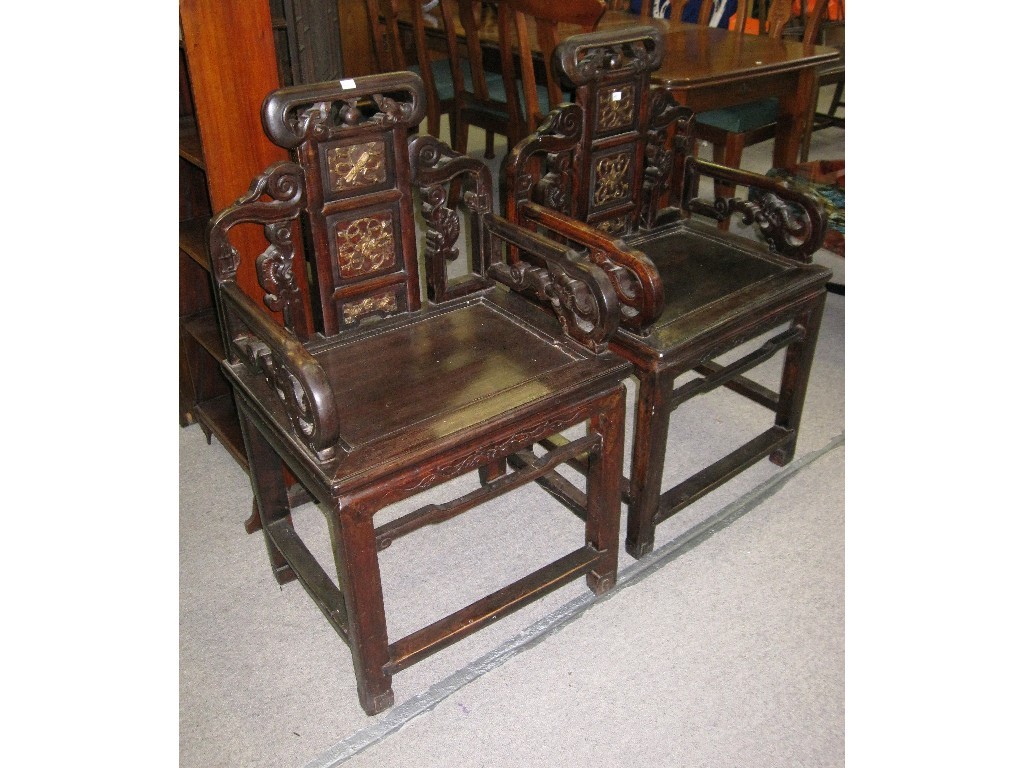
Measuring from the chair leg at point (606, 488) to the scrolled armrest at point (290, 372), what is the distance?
0.50 m

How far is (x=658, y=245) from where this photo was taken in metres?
1.92

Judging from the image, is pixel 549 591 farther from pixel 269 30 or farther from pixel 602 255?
pixel 269 30

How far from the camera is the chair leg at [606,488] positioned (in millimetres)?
1441

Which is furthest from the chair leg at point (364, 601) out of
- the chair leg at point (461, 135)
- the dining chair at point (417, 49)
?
the chair leg at point (461, 135)

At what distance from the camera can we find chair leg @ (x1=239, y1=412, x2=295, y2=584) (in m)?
1.51

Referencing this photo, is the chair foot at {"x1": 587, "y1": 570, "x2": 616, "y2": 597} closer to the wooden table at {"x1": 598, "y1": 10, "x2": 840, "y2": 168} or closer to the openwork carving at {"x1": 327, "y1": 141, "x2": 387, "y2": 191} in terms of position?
the openwork carving at {"x1": 327, "y1": 141, "x2": 387, "y2": 191}

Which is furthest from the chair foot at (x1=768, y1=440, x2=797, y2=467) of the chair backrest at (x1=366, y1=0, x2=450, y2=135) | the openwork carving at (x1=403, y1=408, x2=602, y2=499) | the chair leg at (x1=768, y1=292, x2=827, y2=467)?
the chair backrest at (x1=366, y1=0, x2=450, y2=135)

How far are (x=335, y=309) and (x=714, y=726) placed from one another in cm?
101

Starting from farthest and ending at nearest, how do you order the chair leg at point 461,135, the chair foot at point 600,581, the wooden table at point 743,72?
the chair leg at point 461,135 → the wooden table at point 743,72 → the chair foot at point 600,581

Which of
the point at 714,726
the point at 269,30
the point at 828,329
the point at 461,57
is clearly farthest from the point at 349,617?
the point at 461,57

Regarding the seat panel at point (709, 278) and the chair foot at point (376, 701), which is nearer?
the chair foot at point (376, 701)

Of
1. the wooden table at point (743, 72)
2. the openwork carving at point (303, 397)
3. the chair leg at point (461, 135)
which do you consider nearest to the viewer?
the openwork carving at point (303, 397)

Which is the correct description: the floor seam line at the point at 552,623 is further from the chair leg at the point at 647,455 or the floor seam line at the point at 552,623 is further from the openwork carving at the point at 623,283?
the openwork carving at the point at 623,283

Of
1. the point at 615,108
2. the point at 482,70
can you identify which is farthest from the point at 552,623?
the point at 482,70
